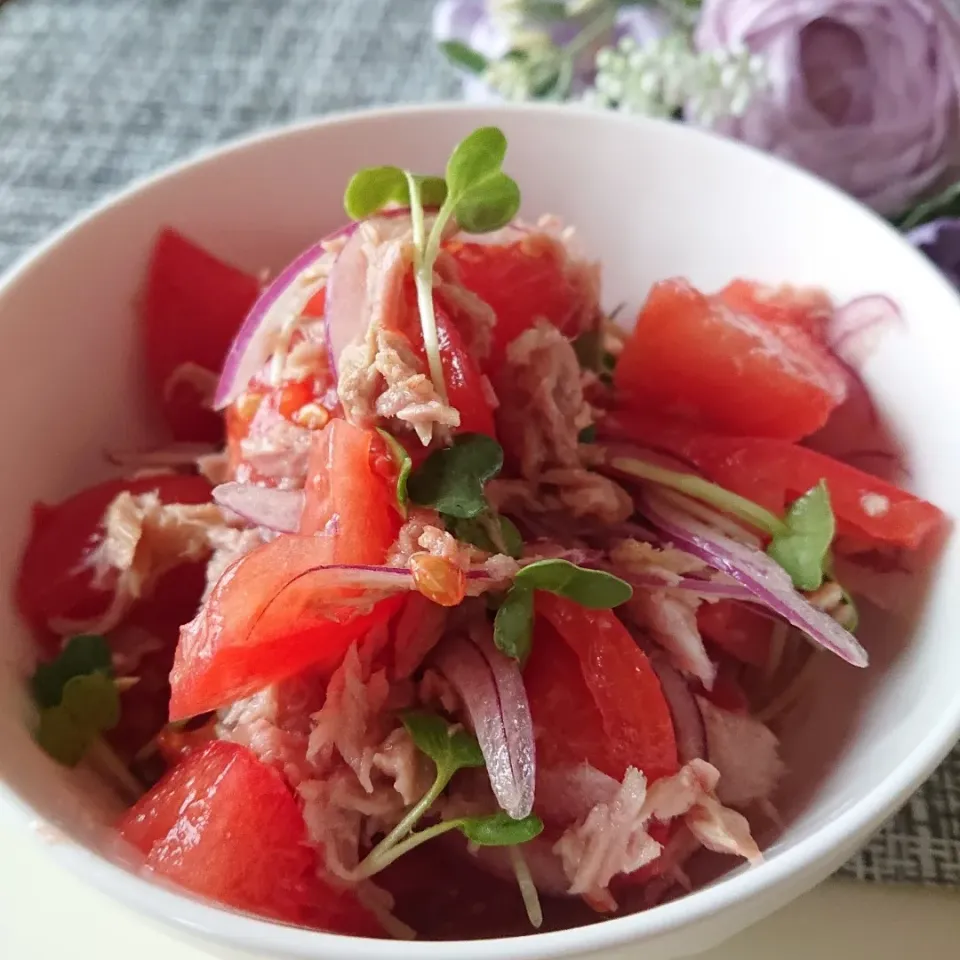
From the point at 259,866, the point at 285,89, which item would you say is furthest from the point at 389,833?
the point at 285,89

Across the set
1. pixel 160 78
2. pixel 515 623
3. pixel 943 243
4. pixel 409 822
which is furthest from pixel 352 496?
pixel 160 78

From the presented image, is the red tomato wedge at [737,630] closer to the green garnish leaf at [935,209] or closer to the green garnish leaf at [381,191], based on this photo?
the green garnish leaf at [381,191]

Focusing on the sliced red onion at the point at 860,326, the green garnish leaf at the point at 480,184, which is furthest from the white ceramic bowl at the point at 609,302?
the green garnish leaf at the point at 480,184

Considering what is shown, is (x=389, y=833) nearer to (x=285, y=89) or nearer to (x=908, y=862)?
(x=908, y=862)

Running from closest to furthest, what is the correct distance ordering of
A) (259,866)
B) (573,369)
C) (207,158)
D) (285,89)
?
(259,866), (573,369), (207,158), (285,89)

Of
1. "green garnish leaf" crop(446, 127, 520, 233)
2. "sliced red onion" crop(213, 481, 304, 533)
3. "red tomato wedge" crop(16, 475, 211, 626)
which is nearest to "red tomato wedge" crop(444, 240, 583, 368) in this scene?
"green garnish leaf" crop(446, 127, 520, 233)

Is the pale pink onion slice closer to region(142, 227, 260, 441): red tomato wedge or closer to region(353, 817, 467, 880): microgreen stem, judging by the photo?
region(142, 227, 260, 441): red tomato wedge

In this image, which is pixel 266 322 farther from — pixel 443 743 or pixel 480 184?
pixel 443 743
